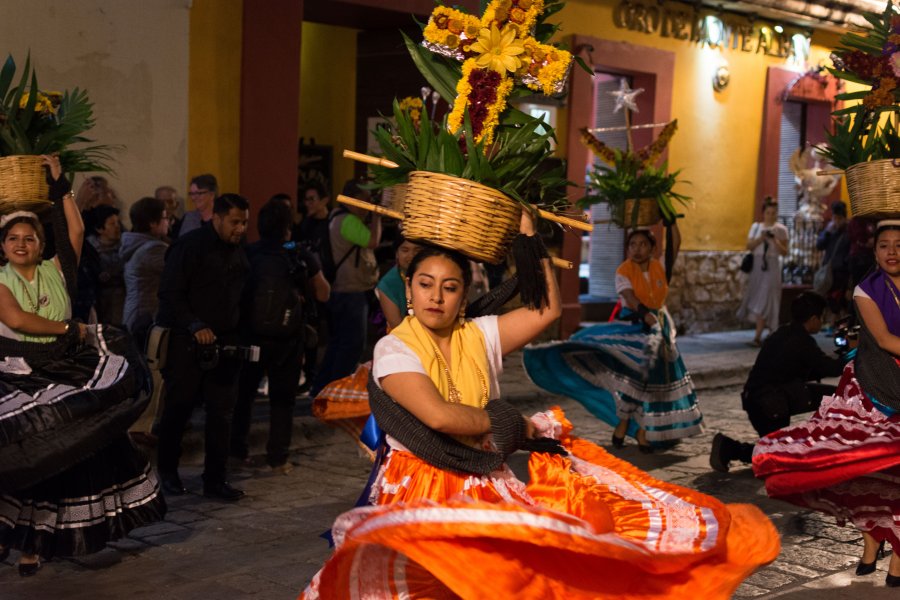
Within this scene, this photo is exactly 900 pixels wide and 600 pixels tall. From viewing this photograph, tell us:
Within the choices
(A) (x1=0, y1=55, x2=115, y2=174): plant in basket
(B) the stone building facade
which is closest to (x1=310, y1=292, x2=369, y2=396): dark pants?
(A) (x1=0, y1=55, x2=115, y2=174): plant in basket

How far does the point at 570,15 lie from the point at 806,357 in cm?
808

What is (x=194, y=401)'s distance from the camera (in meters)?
8.50

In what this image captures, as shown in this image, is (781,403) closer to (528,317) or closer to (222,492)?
(222,492)

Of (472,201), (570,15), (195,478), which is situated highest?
(570,15)

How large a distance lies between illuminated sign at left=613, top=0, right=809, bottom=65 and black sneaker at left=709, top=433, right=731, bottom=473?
8.85 meters

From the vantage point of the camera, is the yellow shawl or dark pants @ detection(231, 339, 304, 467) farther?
dark pants @ detection(231, 339, 304, 467)

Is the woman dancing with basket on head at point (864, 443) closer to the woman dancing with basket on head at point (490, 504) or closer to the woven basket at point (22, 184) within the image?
the woman dancing with basket on head at point (490, 504)

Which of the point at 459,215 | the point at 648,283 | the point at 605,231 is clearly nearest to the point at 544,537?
the point at 459,215

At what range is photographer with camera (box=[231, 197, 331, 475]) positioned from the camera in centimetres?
892

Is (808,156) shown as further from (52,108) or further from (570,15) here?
(52,108)

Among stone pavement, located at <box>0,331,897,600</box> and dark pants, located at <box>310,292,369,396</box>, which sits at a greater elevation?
dark pants, located at <box>310,292,369,396</box>

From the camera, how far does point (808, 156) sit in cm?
2175

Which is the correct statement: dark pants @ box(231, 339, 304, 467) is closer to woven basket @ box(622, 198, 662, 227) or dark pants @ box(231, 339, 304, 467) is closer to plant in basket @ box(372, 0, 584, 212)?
woven basket @ box(622, 198, 662, 227)

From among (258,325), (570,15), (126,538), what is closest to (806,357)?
(258,325)
